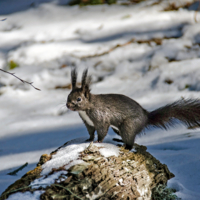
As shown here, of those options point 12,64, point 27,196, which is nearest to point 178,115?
point 27,196

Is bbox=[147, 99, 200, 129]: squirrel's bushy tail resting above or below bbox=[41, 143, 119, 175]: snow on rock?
above

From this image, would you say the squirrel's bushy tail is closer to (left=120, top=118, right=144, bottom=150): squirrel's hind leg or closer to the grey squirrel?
the grey squirrel

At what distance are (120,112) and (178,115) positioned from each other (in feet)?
1.64

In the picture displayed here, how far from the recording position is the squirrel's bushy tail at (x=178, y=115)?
247 cm

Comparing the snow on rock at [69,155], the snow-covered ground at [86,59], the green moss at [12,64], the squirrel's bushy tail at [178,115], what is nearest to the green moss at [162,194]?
the snow on rock at [69,155]

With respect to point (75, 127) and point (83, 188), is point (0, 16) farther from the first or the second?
point (83, 188)

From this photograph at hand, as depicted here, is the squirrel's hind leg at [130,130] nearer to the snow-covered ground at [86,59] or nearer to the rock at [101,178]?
the rock at [101,178]

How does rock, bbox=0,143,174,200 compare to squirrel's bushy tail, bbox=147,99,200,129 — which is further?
squirrel's bushy tail, bbox=147,99,200,129

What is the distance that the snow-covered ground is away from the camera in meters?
4.18

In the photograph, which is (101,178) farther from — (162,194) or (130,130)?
(130,130)

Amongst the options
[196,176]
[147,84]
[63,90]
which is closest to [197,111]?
[196,176]

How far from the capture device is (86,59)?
5246 mm

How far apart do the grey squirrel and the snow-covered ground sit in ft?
3.65

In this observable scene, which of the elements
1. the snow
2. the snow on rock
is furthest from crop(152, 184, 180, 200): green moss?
the snow
